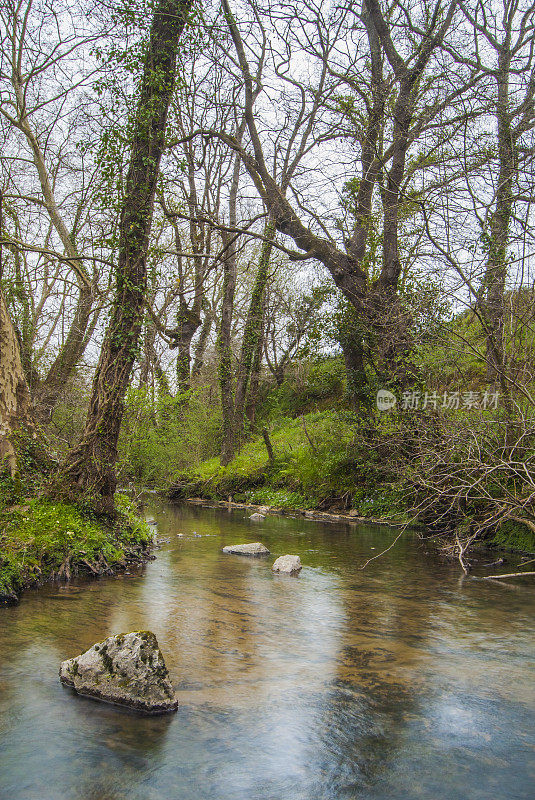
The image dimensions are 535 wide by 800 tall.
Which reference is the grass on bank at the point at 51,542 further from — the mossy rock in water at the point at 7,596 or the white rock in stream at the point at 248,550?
the white rock in stream at the point at 248,550

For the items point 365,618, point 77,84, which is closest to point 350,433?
point 365,618

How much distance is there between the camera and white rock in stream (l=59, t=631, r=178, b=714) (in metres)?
4.03

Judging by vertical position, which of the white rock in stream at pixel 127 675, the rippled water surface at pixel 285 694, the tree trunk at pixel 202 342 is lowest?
the rippled water surface at pixel 285 694

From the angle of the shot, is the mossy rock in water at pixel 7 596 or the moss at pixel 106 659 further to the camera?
the mossy rock in water at pixel 7 596

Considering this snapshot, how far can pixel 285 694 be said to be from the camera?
14.4 ft

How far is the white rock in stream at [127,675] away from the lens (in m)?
4.03

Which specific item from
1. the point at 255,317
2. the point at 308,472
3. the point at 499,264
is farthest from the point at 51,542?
the point at 255,317

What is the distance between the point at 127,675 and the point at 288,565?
4.77 m

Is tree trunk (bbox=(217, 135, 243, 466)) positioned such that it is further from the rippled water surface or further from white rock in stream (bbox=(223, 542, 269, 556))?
the rippled water surface

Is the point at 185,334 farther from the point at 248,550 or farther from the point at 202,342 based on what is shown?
the point at 248,550

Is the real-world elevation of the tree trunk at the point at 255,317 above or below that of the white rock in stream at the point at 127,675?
above

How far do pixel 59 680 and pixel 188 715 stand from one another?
45.1 inches

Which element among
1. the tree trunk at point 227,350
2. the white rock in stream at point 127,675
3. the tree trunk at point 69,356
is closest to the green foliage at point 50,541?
the white rock in stream at point 127,675

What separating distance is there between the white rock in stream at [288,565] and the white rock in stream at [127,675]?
14.9ft
